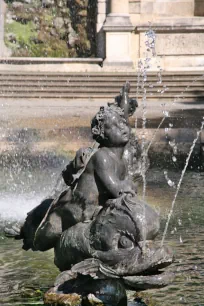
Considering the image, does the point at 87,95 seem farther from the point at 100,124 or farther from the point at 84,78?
the point at 100,124

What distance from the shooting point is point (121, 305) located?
4.64 m

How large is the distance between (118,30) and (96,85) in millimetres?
2496

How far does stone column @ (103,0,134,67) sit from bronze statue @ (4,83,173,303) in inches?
548

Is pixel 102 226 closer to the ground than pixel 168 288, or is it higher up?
higher up

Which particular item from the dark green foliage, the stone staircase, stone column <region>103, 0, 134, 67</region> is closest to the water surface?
the stone staircase

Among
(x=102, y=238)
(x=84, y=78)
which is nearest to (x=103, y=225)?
(x=102, y=238)

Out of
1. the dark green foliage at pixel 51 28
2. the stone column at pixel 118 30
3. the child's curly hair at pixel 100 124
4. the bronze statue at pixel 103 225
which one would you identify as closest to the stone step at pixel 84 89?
the stone column at pixel 118 30

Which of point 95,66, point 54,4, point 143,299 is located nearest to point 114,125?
→ point 143,299

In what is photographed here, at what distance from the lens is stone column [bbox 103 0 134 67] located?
19.0 m

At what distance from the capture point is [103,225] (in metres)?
4.71

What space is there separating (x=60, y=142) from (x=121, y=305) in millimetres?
7160

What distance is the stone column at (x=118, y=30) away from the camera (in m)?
19.0

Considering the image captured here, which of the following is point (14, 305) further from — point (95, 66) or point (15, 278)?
point (95, 66)

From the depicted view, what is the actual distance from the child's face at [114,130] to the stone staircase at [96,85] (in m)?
11.4
